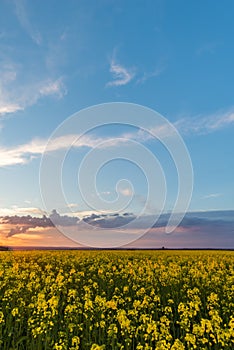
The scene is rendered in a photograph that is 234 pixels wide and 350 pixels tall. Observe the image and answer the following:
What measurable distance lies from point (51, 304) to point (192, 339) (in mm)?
3218

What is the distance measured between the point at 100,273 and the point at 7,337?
8855 mm

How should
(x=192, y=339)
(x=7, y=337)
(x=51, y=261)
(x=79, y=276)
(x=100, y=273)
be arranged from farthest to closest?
1. (x=51, y=261)
2. (x=100, y=273)
3. (x=79, y=276)
4. (x=7, y=337)
5. (x=192, y=339)

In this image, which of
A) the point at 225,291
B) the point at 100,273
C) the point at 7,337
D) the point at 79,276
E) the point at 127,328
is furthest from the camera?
the point at 100,273

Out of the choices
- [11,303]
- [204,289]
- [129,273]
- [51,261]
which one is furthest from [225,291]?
[51,261]

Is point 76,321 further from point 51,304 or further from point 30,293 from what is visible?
point 30,293

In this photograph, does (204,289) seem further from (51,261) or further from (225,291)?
(51,261)

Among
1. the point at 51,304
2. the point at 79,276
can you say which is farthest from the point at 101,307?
the point at 79,276

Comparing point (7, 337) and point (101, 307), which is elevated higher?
point (101, 307)

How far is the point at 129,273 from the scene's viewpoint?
17.9 meters

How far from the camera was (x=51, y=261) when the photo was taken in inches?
1030

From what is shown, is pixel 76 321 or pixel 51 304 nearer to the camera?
pixel 51 304

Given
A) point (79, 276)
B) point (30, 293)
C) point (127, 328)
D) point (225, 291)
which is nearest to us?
point (127, 328)

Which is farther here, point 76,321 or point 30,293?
point 30,293

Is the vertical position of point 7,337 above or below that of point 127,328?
below
